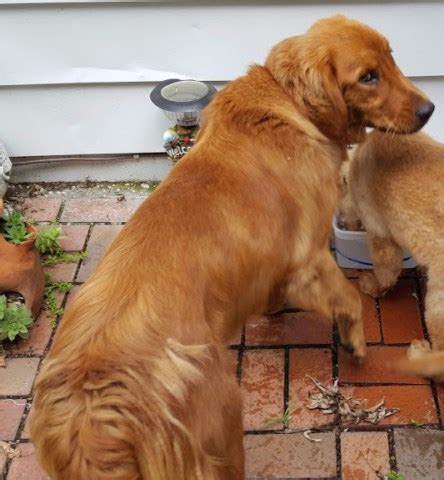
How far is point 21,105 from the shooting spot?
13.6 feet

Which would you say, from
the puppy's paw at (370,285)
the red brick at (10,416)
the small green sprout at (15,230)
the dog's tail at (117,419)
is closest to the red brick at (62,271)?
the small green sprout at (15,230)

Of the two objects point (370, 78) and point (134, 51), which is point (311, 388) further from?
point (134, 51)

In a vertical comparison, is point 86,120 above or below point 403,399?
above

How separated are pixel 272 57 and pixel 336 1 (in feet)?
3.75

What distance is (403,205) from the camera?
3035 mm

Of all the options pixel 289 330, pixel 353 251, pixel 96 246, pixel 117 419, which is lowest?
pixel 117 419

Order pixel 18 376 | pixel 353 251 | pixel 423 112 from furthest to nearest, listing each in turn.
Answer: pixel 353 251, pixel 18 376, pixel 423 112

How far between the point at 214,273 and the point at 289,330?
1181mm

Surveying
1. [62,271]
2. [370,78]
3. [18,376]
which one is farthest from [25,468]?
[370,78]

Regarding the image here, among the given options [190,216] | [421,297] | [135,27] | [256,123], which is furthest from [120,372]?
[135,27]

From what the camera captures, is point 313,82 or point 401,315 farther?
point 401,315

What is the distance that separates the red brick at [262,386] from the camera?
3.05m

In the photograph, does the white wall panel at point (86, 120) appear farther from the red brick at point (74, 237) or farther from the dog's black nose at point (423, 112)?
the dog's black nose at point (423, 112)

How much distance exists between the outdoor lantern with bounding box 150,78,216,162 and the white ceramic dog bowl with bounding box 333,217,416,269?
90 cm
